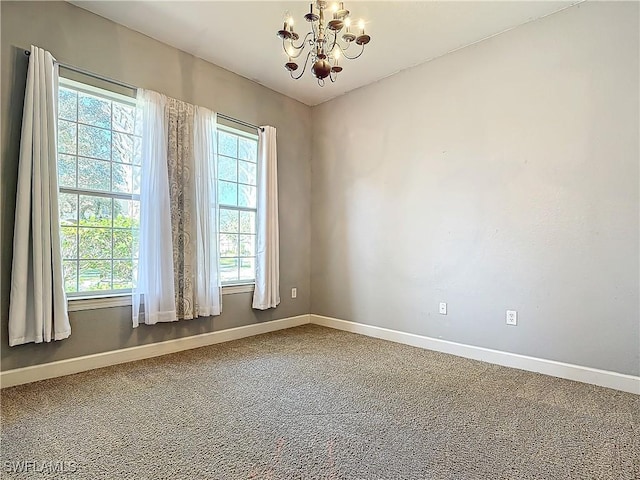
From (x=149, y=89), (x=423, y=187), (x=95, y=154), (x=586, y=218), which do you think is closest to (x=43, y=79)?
(x=95, y=154)

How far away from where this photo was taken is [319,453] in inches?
68.3

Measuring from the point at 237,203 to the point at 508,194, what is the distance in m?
2.70

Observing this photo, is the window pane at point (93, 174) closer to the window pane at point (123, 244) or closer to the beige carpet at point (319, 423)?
the window pane at point (123, 244)

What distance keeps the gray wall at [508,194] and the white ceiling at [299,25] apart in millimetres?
201

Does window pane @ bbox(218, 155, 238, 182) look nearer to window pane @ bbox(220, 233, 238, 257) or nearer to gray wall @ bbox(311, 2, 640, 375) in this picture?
window pane @ bbox(220, 233, 238, 257)

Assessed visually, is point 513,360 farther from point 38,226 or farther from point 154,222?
point 38,226

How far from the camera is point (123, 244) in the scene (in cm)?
314

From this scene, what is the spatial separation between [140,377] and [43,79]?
7.37 ft

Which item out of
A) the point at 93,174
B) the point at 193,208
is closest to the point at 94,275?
the point at 93,174

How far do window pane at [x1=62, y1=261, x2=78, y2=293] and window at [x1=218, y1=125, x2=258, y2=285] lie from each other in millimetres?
1331

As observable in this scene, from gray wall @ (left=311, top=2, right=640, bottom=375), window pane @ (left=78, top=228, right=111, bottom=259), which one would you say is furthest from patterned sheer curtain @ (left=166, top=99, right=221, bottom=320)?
gray wall @ (left=311, top=2, right=640, bottom=375)

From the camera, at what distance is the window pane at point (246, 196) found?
4105 mm

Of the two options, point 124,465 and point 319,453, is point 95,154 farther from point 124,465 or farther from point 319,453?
point 319,453

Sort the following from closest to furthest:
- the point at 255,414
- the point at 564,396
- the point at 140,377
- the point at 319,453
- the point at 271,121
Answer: the point at 319,453 < the point at 255,414 < the point at 564,396 < the point at 140,377 < the point at 271,121
